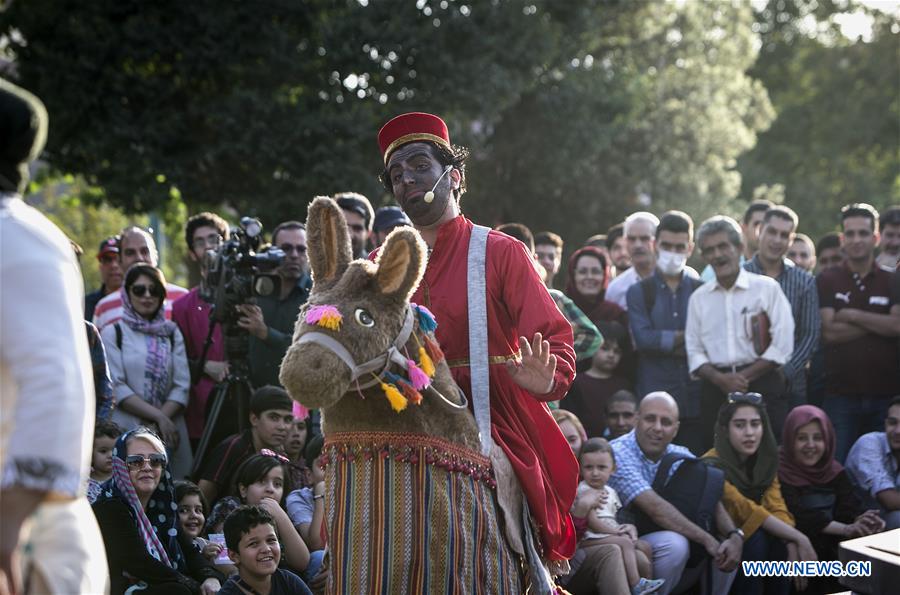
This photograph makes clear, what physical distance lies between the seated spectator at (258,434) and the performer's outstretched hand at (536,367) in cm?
344

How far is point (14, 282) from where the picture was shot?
8.93 ft

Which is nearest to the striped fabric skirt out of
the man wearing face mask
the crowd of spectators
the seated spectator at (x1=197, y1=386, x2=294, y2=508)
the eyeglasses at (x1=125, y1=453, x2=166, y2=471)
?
the crowd of spectators

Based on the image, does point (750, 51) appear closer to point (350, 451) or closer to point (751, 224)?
point (751, 224)

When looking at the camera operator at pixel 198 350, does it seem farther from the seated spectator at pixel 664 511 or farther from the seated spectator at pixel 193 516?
the seated spectator at pixel 664 511

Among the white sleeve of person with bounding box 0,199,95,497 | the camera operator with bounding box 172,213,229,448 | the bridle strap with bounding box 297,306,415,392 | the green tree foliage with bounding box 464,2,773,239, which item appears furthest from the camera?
the green tree foliage with bounding box 464,2,773,239

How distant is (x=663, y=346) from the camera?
8.45 m

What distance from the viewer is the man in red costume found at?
4.23 meters

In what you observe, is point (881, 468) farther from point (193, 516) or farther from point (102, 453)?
point (102, 453)

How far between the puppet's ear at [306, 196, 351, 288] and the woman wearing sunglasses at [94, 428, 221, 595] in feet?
8.73

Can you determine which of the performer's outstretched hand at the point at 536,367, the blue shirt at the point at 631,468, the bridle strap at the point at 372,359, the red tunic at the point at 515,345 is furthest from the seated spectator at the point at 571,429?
the bridle strap at the point at 372,359

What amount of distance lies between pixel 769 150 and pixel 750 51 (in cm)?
777

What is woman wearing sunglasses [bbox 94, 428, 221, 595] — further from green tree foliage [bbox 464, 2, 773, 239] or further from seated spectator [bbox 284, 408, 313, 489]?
green tree foliage [bbox 464, 2, 773, 239]

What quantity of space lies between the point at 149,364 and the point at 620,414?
3045 millimetres

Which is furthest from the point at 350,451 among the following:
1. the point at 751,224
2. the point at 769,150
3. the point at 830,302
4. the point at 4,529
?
the point at 769,150
